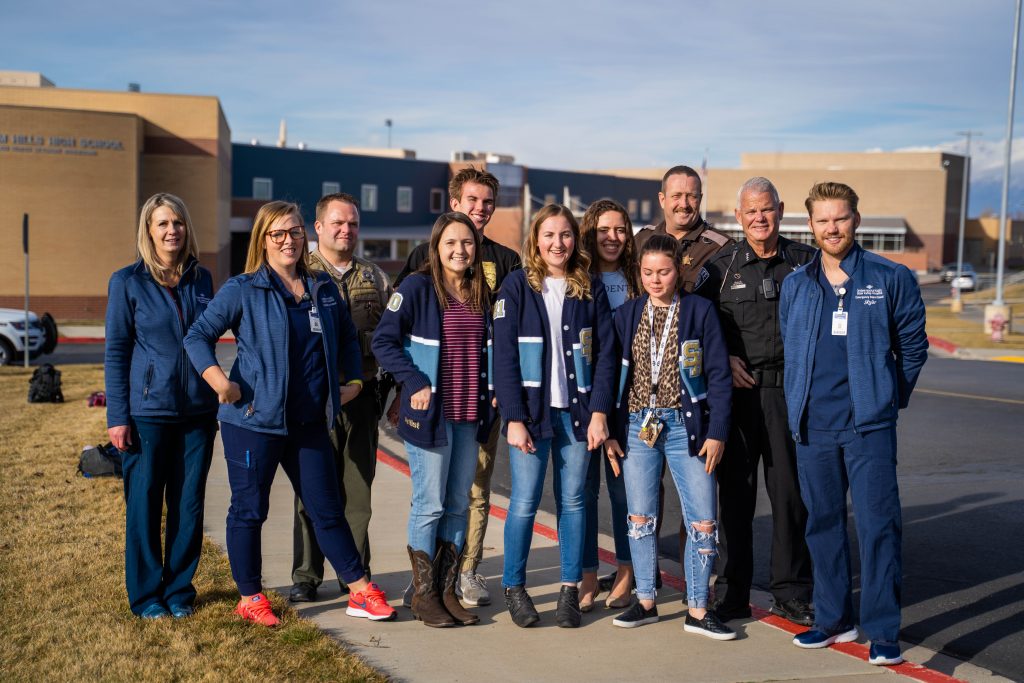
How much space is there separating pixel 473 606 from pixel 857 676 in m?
2.00

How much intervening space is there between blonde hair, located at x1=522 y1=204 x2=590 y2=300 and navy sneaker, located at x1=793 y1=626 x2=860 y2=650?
6.45 feet

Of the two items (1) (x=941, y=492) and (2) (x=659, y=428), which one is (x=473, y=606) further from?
(1) (x=941, y=492)

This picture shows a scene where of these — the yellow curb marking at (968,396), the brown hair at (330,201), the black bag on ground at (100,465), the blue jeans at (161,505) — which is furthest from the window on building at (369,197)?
the blue jeans at (161,505)

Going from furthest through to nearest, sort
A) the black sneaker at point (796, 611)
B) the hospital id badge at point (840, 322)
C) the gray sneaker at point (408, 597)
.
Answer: the gray sneaker at point (408, 597) → the black sneaker at point (796, 611) → the hospital id badge at point (840, 322)

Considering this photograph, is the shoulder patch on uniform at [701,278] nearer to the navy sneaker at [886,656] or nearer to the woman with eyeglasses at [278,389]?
the woman with eyeglasses at [278,389]

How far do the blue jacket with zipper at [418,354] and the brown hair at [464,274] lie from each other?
0.14 feet

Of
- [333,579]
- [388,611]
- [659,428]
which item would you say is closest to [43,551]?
[333,579]

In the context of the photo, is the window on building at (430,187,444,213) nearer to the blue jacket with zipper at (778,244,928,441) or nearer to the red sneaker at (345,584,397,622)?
the red sneaker at (345,584,397,622)

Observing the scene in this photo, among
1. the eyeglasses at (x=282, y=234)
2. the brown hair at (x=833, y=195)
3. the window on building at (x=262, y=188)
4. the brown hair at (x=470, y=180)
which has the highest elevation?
the window on building at (x=262, y=188)

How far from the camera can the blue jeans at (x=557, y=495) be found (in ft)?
17.6

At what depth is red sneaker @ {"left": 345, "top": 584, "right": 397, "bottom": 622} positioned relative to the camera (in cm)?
541

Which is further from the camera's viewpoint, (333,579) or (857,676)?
(333,579)

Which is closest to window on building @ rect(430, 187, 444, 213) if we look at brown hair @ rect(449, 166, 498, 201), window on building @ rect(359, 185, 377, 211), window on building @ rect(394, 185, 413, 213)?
window on building @ rect(394, 185, 413, 213)

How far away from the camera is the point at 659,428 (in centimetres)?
531
